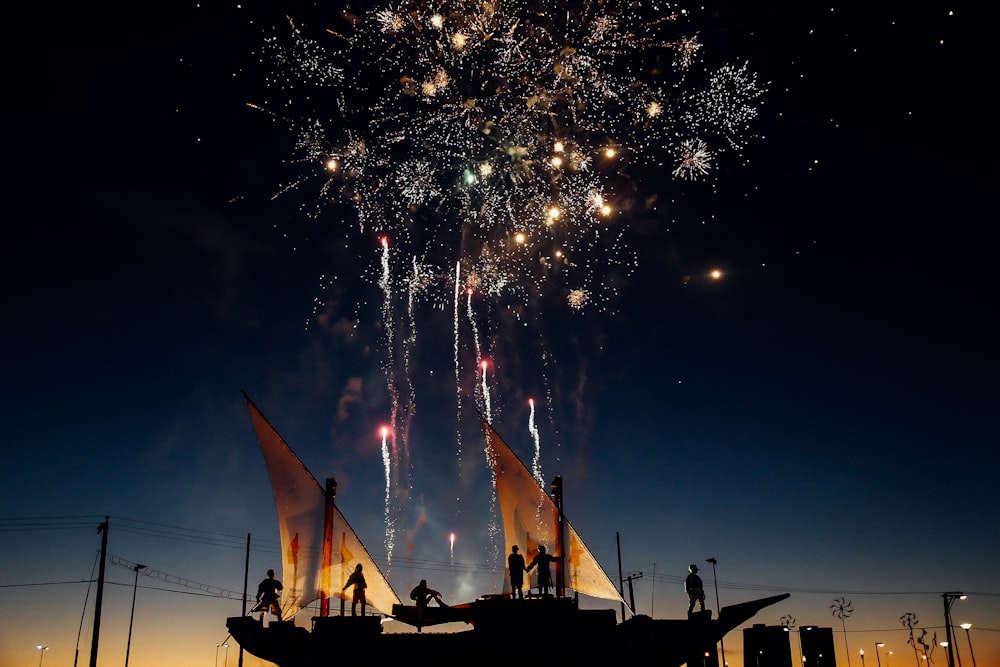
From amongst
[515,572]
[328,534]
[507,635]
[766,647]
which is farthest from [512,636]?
[328,534]

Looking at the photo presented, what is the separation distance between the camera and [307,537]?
23109 millimetres

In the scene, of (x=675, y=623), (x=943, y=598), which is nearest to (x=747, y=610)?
A: (x=675, y=623)

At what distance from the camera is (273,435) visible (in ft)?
77.5

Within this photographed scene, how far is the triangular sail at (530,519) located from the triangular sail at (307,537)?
5268mm

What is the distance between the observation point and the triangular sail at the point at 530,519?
23.1 m

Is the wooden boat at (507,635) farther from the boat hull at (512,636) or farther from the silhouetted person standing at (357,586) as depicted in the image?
Answer: the silhouetted person standing at (357,586)

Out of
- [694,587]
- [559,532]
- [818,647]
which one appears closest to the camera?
[818,647]

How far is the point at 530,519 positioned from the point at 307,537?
802 cm

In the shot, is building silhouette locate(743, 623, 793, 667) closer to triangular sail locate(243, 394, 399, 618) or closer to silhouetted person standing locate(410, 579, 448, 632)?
silhouetted person standing locate(410, 579, 448, 632)

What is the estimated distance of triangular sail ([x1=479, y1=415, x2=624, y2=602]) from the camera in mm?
23141

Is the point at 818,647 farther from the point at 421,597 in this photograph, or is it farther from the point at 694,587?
the point at 421,597

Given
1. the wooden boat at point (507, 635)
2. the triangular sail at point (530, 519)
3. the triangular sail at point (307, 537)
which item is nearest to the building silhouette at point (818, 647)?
the wooden boat at point (507, 635)

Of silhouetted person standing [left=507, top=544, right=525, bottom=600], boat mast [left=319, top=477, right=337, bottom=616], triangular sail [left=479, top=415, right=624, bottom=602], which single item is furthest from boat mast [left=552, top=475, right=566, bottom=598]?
boat mast [left=319, top=477, right=337, bottom=616]

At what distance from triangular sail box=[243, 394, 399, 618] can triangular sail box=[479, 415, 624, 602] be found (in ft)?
17.3
